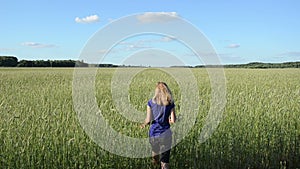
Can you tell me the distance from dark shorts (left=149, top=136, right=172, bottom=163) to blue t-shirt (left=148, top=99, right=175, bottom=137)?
0.07 metres

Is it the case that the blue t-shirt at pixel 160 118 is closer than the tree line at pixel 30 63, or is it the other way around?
the blue t-shirt at pixel 160 118

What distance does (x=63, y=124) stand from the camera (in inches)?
195

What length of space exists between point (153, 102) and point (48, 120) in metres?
1.53

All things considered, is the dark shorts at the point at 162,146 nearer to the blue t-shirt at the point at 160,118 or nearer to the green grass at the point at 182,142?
the blue t-shirt at the point at 160,118

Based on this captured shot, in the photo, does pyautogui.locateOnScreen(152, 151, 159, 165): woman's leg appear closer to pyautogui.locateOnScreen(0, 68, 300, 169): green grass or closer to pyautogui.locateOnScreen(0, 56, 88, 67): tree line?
pyautogui.locateOnScreen(0, 68, 300, 169): green grass

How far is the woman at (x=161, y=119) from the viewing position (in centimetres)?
448

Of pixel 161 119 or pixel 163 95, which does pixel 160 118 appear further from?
pixel 163 95

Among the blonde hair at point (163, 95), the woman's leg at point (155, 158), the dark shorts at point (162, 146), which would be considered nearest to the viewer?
the blonde hair at point (163, 95)

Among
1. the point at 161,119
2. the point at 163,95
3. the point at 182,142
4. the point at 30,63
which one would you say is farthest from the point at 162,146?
the point at 30,63

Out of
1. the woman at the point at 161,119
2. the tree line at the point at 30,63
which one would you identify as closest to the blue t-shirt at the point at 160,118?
the woman at the point at 161,119

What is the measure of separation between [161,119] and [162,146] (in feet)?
1.19

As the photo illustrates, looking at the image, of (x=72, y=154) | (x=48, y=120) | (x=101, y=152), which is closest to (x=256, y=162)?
(x=101, y=152)

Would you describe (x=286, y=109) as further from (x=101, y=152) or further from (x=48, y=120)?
(x=48, y=120)

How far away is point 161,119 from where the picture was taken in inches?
177
